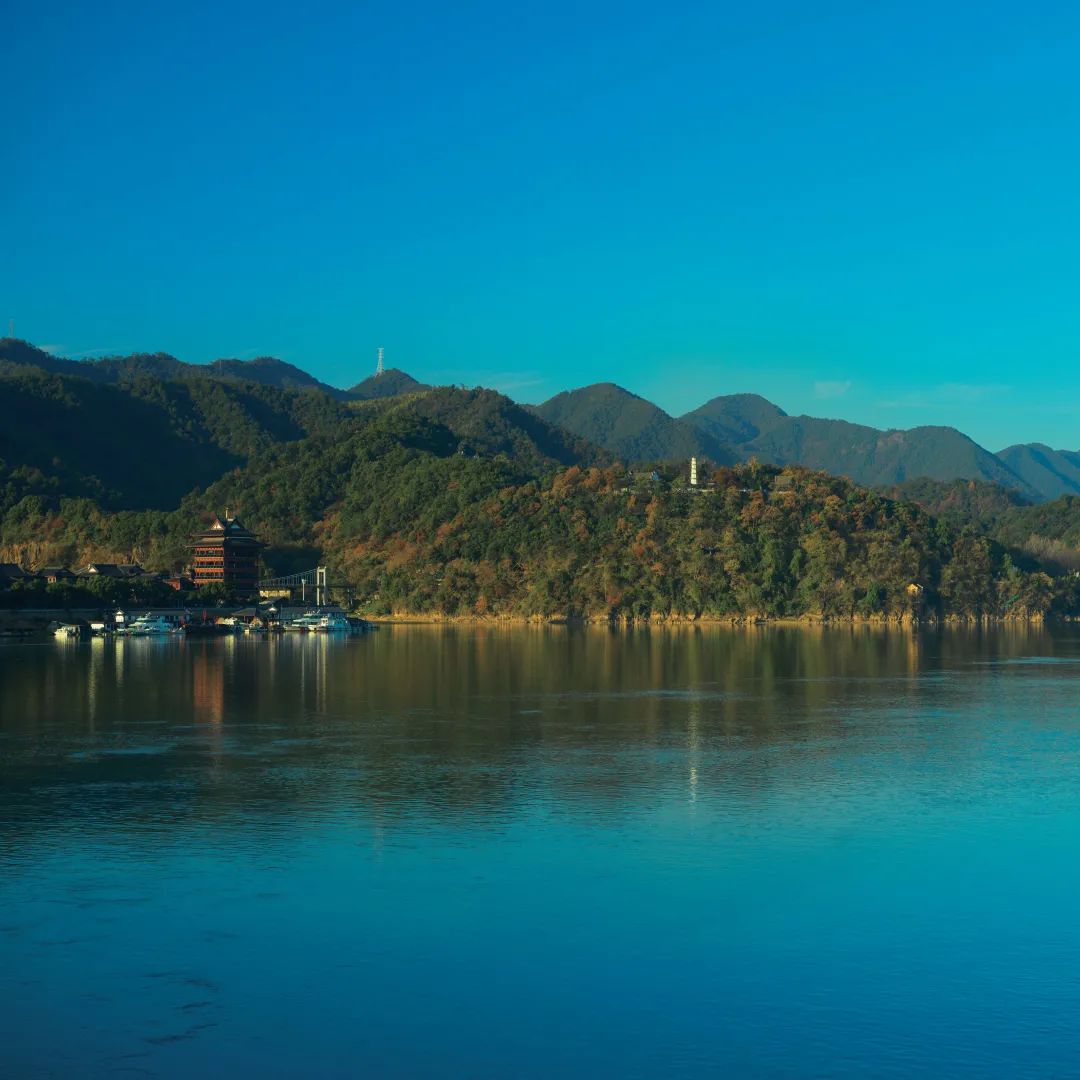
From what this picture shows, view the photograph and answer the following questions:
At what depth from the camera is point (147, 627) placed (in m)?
95.7

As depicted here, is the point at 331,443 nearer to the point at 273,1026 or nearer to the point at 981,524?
the point at 981,524

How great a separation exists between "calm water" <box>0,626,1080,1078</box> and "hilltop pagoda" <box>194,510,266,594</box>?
9100 cm

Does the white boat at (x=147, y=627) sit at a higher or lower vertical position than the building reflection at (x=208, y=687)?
higher

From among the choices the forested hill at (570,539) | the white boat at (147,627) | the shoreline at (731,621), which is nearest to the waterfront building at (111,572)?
the forested hill at (570,539)

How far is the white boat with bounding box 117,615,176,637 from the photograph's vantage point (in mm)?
94750

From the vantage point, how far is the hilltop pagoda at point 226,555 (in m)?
130

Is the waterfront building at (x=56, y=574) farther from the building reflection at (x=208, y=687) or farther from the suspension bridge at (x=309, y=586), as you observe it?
the building reflection at (x=208, y=687)

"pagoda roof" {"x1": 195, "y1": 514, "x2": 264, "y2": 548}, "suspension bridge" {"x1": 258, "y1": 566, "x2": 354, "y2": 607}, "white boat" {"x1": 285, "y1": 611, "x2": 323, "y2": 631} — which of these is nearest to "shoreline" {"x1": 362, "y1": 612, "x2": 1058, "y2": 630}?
"suspension bridge" {"x1": 258, "y1": 566, "x2": 354, "y2": 607}

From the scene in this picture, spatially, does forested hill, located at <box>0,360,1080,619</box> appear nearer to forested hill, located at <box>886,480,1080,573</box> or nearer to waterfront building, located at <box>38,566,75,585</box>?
forested hill, located at <box>886,480,1080,573</box>

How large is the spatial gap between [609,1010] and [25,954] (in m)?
7.34

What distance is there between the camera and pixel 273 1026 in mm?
14336

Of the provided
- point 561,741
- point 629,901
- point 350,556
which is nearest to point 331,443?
point 350,556

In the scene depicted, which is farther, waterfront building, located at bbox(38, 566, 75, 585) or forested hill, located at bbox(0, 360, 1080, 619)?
forested hill, located at bbox(0, 360, 1080, 619)

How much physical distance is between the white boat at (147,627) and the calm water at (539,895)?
55482 mm
